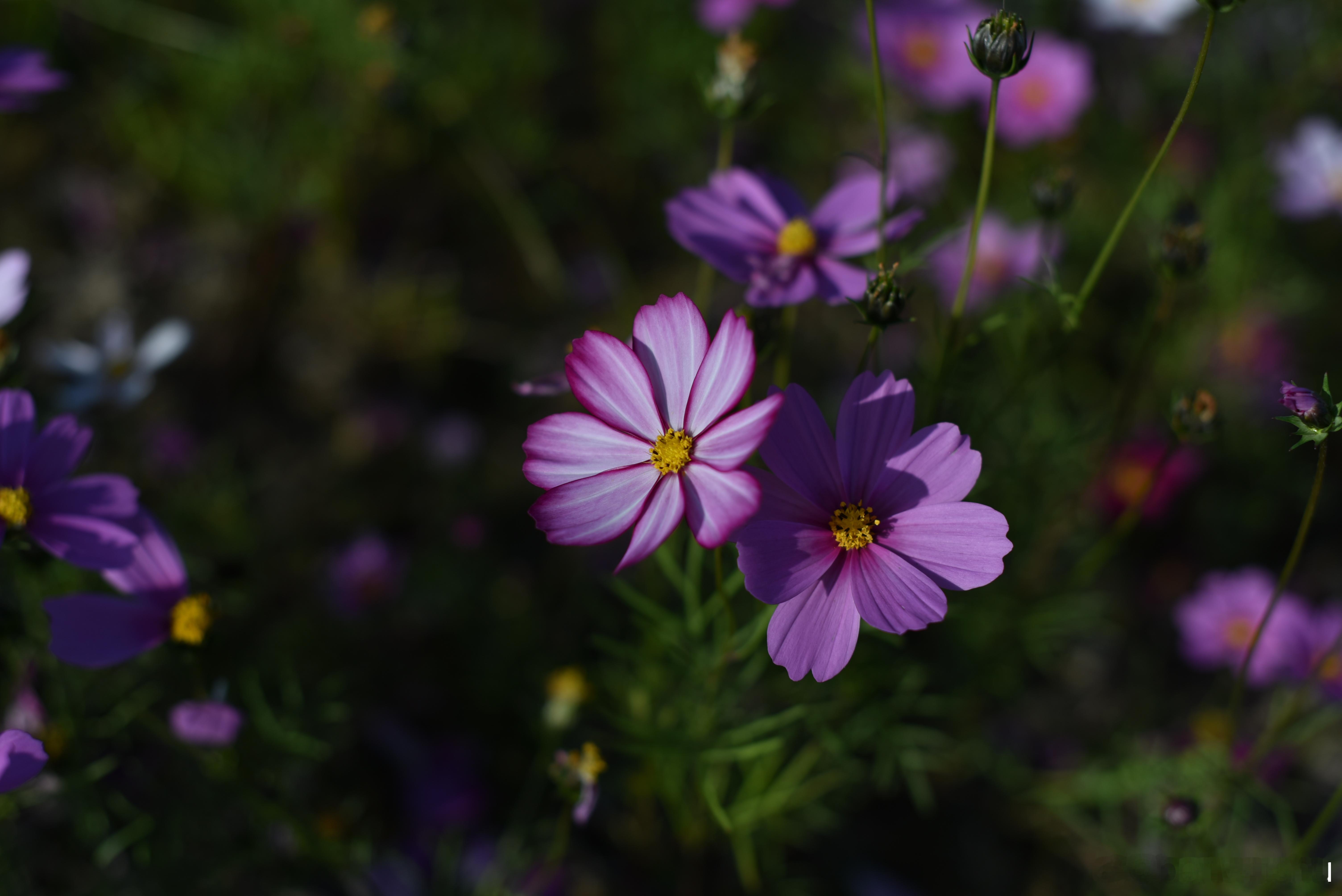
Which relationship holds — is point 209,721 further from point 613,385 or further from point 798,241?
point 798,241

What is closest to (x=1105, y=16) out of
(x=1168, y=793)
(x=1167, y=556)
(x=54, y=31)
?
(x=1167, y=556)

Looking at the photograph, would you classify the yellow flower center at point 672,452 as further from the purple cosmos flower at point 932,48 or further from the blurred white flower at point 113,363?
the purple cosmos flower at point 932,48

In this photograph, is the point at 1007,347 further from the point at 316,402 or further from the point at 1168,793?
the point at 316,402

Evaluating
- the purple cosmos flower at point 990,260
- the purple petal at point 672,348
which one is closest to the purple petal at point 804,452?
the purple petal at point 672,348

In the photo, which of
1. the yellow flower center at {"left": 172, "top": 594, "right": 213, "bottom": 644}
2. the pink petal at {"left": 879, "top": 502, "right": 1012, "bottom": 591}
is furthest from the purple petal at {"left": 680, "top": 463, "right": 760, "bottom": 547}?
the yellow flower center at {"left": 172, "top": 594, "right": 213, "bottom": 644}

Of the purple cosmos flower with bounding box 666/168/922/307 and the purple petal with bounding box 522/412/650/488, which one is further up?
the purple cosmos flower with bounding box 666/168/922/307

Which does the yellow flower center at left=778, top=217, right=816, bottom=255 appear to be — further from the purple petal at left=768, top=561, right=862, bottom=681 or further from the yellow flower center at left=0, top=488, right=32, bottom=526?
the yellow flower center at left=0, top=488, right=32, bottom=526

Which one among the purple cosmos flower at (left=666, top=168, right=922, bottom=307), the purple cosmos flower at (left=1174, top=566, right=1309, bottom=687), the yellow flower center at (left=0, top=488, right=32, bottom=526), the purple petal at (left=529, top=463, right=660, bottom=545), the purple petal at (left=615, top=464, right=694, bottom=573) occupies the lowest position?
the yellow flower center at (left=0, top=488, right=32, bottom=526)
